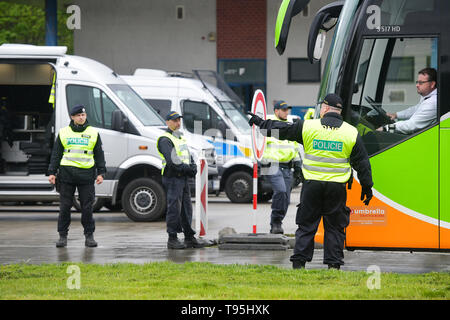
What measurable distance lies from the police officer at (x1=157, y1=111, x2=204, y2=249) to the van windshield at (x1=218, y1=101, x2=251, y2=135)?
8.17 meters

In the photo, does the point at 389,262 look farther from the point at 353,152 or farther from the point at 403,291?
the point at 403,291

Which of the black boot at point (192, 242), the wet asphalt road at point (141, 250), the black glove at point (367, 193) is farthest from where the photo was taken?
the black boot at point (192, 242)

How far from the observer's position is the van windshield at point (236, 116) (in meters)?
20.4

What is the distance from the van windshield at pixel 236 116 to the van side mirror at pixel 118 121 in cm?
466

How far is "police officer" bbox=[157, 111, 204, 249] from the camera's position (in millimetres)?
12023

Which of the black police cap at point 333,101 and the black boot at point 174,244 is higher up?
the black police cap at point 333,101

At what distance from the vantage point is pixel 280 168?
13.5m

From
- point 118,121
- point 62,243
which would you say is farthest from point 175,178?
Answer: point 118,121

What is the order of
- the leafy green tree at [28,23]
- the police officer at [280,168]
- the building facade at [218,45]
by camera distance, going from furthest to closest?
the leafy green tree at [28,23] → the building facade at [218,45] → the police officer at [280,168]

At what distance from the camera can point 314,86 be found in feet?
110

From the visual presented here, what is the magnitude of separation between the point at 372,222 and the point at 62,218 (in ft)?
15.3

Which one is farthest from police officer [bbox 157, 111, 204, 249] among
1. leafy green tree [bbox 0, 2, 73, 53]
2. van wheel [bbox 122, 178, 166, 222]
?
leafy green tree [bbox 0, 2, 73, 53]

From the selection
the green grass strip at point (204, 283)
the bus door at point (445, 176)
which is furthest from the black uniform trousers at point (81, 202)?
the bus door at point (445, 176)

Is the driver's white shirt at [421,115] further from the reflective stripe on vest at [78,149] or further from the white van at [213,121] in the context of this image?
the white van at [213,121]
